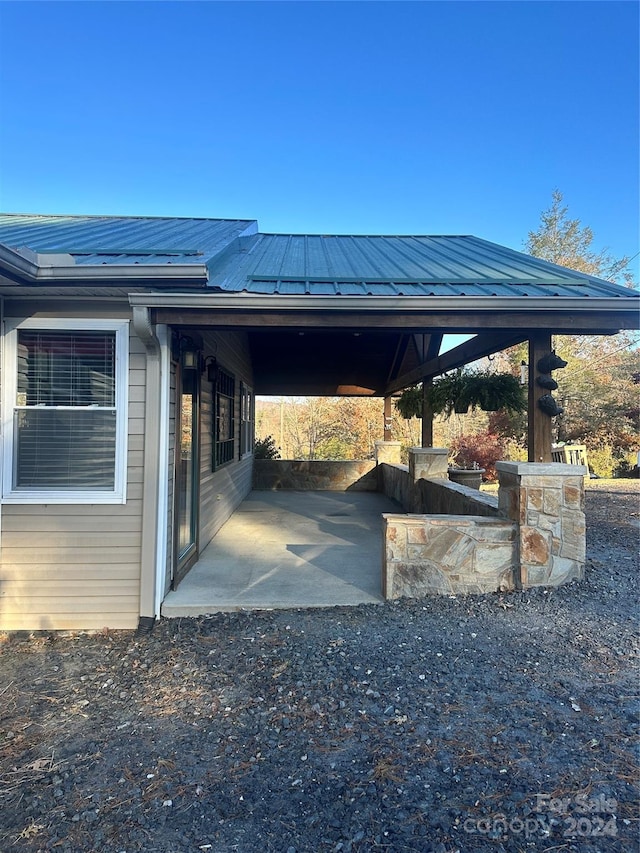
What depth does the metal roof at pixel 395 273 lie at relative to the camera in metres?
3.52

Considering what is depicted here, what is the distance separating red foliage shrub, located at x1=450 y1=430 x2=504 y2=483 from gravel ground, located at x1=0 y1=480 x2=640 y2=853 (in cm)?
1116

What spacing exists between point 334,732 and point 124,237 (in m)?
5.10

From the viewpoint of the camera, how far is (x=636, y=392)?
48.9ft

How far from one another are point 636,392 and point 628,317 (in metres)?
14.2

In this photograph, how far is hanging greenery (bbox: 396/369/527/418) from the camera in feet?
16.6

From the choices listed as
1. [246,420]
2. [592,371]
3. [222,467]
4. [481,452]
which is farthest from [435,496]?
[592,371]

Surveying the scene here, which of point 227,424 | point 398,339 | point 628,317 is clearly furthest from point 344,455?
point 628,317

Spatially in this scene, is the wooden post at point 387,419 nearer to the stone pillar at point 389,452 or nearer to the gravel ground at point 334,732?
the stone pillar at point 389,452

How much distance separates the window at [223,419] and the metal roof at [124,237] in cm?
164

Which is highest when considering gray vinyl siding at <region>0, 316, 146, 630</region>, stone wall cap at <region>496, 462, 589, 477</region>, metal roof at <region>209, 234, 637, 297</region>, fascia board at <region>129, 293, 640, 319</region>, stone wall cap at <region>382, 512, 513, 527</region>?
metal roof at <region>209, 234, 637, 297</region>

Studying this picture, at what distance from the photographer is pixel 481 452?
14.3 metres

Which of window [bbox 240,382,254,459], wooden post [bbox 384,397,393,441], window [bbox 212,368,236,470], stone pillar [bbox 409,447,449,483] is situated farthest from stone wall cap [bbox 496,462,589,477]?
wooden post [bbox 384,397,393,441]

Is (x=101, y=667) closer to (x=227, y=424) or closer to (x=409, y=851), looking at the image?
(x=409, y=851)

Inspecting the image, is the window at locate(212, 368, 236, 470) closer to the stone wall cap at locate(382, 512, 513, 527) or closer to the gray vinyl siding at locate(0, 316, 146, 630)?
the gray vinyl siding at locate(0, 316, 146, 630)
